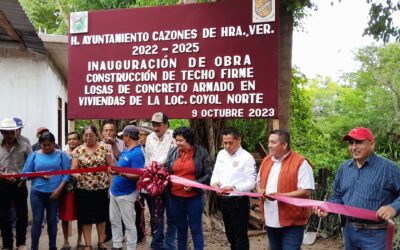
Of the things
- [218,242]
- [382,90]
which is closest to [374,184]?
[218,242]

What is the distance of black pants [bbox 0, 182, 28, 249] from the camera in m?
5.95

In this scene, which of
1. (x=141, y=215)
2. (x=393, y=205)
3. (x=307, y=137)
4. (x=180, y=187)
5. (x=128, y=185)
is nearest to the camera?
(x=393, y=205)

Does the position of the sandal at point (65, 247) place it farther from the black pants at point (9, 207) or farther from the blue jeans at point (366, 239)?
the blue jeans at point (366, 239)

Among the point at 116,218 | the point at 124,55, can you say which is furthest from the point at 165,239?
the point at 124,55

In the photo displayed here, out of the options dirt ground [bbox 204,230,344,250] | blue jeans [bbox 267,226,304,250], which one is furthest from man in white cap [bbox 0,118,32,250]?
blue jeans [bbox 267,226,304,250]

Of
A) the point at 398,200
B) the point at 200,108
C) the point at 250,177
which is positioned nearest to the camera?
the point at 398,200

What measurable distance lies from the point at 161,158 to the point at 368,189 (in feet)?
9.46

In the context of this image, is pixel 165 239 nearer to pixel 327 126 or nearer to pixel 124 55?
pixel 124 55

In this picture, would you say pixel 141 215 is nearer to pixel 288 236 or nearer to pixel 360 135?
pixel 288 236

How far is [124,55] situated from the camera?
668cm

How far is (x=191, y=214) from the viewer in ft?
17.3

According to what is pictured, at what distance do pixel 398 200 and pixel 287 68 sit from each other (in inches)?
155

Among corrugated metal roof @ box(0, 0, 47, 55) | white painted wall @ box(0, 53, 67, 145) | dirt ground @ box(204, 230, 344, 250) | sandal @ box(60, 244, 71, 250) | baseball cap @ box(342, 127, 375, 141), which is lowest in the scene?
dirt ground @ box(204, 230, 344, 250)

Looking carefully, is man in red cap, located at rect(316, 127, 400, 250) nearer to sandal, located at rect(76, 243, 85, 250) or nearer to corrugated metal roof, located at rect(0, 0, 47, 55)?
sandal, located at rect(76, 243, 85, 250)
